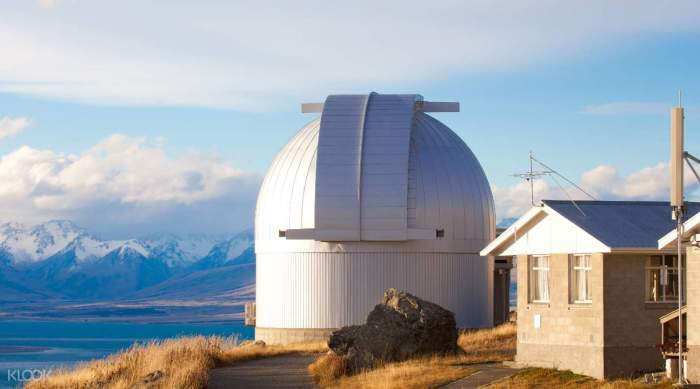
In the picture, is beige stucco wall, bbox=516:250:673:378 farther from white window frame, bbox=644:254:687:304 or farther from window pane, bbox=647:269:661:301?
window pane, bbox=647:269:661:301

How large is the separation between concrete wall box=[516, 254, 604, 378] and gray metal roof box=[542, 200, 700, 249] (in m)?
0.66

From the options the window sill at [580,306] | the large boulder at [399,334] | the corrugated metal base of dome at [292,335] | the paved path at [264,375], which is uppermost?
the window sill at [580,306]

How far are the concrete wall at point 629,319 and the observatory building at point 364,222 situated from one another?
15774 millimetres

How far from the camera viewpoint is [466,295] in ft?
154

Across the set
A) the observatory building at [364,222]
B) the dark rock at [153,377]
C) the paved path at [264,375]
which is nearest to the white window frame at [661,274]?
the paved path at [264,375]

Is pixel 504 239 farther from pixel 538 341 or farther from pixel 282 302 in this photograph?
pixel 282 302

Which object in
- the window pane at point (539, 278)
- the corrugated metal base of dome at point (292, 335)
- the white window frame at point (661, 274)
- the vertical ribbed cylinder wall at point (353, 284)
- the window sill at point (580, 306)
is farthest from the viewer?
the corrugated metal base of dome at point (292, 335)

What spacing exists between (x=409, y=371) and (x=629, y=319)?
5.39 m

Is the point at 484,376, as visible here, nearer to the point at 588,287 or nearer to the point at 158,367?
the point at 588,287

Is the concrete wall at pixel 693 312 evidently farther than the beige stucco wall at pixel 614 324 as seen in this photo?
No

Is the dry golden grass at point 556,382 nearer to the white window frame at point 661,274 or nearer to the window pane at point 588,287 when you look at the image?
the window pane at point 588,287

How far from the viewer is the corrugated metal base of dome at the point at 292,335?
45.5 m

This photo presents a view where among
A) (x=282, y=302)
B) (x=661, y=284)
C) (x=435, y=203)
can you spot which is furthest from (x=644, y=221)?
(x=282, y=302)

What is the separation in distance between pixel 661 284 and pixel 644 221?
1.81 meters
